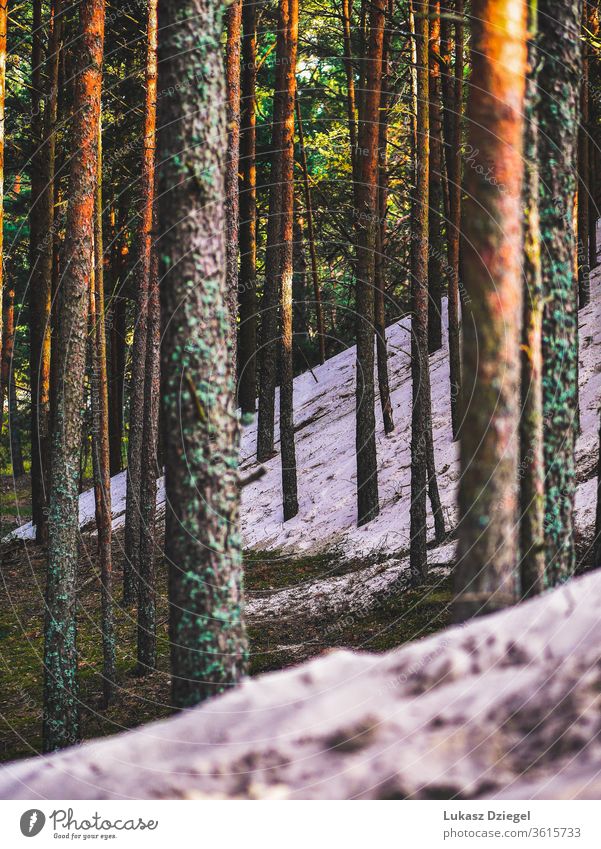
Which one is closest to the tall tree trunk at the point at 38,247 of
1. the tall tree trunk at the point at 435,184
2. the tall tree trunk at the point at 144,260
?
the tall tree trunk at the point at 144,260

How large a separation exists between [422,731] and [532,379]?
247 cm

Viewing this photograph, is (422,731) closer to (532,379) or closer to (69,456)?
(532,379)

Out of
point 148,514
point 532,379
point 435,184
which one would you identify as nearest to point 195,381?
point 532,379

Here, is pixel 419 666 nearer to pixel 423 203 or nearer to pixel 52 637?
pixel 52 637

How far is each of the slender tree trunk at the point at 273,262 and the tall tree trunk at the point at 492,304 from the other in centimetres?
1137

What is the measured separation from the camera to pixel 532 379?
18.0ft

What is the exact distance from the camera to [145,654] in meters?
11.2

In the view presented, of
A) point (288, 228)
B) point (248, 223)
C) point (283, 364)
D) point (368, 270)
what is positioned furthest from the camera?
point (248, 223)

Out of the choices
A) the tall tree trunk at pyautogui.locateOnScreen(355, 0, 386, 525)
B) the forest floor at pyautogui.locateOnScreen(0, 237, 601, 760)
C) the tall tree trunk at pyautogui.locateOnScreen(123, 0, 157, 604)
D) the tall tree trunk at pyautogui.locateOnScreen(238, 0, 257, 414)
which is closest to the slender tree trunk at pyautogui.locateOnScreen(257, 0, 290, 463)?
the forest floor at pyautogui.locateOnScreen(0, 237, 601, 760)

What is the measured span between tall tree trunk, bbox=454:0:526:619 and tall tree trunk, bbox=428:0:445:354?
754 cm

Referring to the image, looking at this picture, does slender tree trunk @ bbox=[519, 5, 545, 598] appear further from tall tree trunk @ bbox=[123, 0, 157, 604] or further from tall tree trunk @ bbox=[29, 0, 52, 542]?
tall tree trunk @ bbox=[29, 0, 52, 542]

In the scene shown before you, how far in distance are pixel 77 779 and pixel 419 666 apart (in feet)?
6.67

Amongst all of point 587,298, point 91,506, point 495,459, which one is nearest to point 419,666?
point 495,459

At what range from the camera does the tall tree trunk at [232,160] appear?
1097 cm
